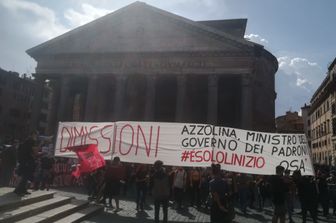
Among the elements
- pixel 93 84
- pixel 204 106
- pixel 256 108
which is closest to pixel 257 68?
pixel 256 108

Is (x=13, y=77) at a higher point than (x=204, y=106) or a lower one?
higher

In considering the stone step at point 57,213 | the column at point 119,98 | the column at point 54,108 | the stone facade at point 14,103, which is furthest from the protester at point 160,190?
the stone facade at point 14,103

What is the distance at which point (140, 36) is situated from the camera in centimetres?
3278

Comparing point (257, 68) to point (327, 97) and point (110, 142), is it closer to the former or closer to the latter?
point (110, 142)

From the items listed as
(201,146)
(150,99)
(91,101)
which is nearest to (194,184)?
(201,146)

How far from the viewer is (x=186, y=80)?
30875 mm

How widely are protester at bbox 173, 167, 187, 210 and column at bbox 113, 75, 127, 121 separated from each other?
59.5 ft

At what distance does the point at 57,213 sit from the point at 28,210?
3.28 ft

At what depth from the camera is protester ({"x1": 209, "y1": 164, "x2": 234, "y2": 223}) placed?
7521mm

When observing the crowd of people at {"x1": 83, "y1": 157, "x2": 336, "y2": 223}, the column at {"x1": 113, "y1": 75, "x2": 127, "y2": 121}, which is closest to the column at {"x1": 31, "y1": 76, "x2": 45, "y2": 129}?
the column at {"x1": 113, "y1": 75, "x2": 127, "y2": 121}

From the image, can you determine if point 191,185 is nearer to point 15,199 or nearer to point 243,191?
point 243,191

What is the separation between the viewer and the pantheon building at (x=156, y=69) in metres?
29.9

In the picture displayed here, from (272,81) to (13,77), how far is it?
42903 millimetres

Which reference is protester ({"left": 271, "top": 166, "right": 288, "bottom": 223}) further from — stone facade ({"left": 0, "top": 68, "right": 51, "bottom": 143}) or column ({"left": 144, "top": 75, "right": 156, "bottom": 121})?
stone facade ({"left": 0, "top": 68, "right": 51, "bottom": 143})
